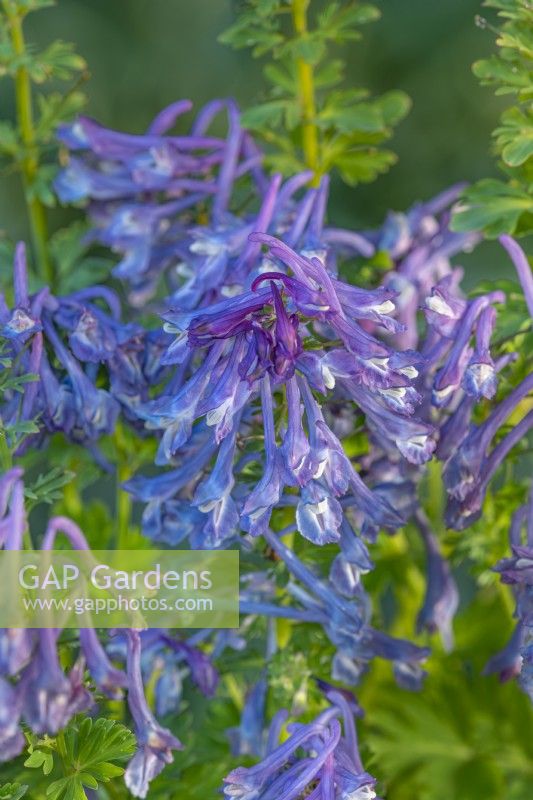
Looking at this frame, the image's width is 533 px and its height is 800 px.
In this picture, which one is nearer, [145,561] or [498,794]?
[145,561]

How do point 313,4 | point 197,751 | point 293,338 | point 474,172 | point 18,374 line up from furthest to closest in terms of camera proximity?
1. point 474,172
2. point 313,4
3. point 197,751
4. point 18,374
5. point 293,338

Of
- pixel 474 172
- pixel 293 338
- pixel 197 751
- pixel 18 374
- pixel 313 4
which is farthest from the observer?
pixel 474 172

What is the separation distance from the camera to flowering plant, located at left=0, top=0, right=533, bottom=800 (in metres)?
0.75

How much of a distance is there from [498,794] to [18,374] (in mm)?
620

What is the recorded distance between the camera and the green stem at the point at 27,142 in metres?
1.09

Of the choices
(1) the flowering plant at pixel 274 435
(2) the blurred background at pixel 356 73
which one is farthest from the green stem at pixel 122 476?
(2) the blurred background at pixel 356 73

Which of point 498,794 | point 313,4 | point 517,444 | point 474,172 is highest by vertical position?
point 313,4

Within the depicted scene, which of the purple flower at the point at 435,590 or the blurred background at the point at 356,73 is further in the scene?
the blurred background at the point at 356,73

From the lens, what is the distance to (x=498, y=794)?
1.08 meters

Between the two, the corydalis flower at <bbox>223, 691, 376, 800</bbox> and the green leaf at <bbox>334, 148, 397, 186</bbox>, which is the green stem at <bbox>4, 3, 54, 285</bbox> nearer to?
the green leaf at <bbox>334, 148, 397, 186</bbox>

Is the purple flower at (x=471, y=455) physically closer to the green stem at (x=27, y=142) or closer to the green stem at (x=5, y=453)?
the green stem at (x=5, y=453)

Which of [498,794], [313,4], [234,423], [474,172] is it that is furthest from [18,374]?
[474,172]

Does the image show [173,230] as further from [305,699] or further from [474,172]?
[474,172]

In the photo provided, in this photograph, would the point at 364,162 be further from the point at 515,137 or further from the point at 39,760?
the point at 39,760
